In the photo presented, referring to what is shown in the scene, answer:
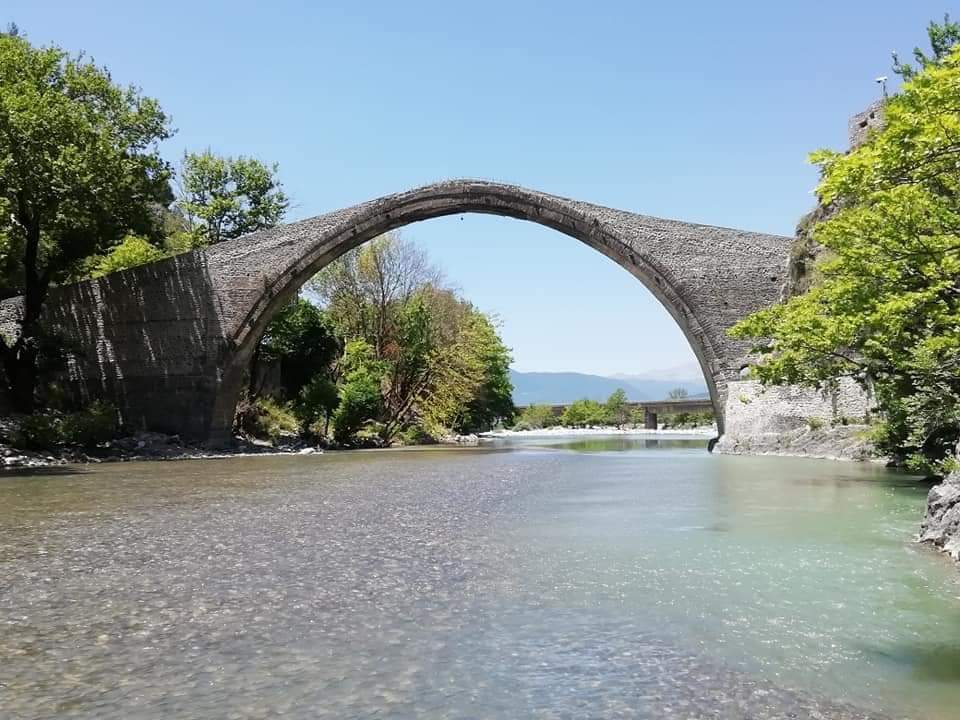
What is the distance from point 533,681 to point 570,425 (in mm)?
84576

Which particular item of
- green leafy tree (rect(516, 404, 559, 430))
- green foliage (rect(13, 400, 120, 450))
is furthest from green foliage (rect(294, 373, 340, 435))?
green leafy tree (rect(516, 404, 559, 430))

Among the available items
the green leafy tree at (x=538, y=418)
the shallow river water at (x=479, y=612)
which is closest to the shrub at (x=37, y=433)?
the shallow river water at (x=479, y=612)

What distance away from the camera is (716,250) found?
25.5 metres

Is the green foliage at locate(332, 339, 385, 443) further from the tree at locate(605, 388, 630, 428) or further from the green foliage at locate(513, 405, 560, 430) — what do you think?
the tree at locate(605, 388, 630, 428)

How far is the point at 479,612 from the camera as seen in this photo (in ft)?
Answer: 15.7

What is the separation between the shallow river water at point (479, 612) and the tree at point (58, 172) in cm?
1266

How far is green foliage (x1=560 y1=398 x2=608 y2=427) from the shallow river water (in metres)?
77.9

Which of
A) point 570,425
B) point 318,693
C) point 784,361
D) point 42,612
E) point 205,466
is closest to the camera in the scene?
point 318,693

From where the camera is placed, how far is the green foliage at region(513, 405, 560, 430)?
279 ft

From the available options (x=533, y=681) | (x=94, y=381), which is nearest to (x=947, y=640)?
(x=533, y=681)

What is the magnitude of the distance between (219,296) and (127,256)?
3.73m

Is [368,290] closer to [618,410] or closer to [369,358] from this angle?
[369,358]

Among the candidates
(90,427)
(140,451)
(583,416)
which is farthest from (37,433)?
(583,416)

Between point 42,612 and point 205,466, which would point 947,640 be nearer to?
point 42,612
